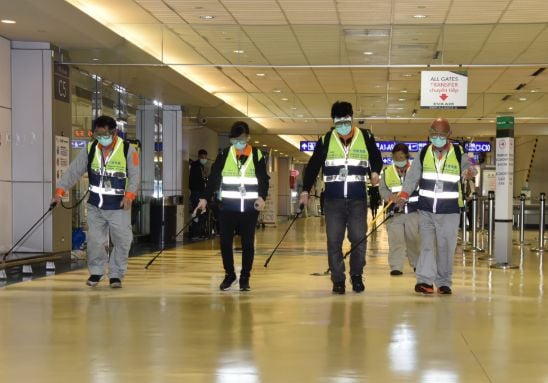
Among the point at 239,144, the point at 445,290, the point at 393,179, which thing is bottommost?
the point at 445,290

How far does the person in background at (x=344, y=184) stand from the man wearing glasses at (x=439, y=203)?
0.39m

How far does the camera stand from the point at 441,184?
25.1 feet

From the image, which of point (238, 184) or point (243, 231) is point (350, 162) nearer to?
point (238, 184)

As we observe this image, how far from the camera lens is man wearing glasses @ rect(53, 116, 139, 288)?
796 centimetres

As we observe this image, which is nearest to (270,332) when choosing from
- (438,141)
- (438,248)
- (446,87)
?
(438,248)

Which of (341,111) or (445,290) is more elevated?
(341,111)

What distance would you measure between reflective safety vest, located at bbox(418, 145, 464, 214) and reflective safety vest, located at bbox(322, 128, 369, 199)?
1.75 ft

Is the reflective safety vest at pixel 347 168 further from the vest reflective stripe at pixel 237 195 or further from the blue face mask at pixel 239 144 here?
the blue face mask at pixel 239 144

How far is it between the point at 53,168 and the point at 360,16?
15.5ft

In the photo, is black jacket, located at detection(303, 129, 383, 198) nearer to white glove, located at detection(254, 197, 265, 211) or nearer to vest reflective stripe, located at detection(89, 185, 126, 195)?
white glove, located at detection(254, 197, 265, 211)

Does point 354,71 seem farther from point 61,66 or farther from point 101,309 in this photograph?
point 101,309

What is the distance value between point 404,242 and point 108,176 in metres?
3.79

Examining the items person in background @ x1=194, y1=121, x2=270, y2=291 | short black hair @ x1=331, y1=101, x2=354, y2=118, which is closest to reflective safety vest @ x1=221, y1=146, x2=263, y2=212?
person in background @ x1=194, y1=121, x2=270, y2=291

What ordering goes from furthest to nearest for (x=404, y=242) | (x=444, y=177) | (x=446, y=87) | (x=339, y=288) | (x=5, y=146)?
1. (x=446, y=87)
2. (x=5, y=146)
3. (x=404, y=242)
4. (x=444, y=177)
5. (x=339, y=288)
